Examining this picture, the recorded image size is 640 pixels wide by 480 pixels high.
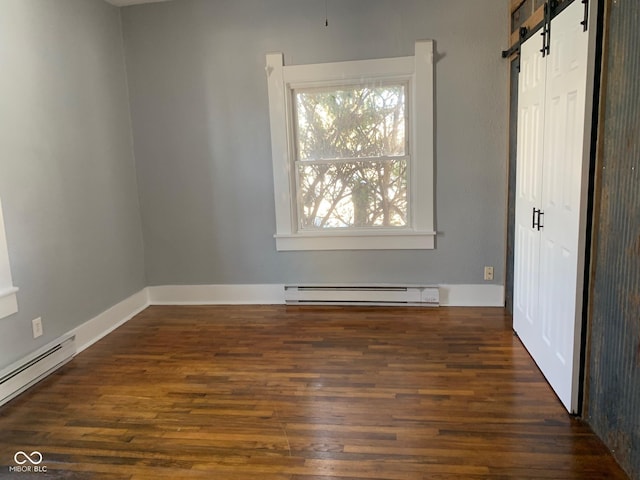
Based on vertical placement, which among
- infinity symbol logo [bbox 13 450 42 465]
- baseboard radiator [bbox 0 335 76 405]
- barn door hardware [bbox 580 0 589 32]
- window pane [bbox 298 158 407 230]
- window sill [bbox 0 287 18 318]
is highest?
barn door hardware [bbox 580 0 589 32]

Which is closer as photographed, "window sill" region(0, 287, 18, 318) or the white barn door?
the white barn door

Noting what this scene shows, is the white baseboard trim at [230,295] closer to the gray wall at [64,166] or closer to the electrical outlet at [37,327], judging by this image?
the gray wall at [64,166]

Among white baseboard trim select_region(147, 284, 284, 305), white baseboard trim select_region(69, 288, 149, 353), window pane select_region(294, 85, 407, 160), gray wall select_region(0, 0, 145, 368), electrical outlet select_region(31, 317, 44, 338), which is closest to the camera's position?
gray wall select_region(0, 0, 145, 368)

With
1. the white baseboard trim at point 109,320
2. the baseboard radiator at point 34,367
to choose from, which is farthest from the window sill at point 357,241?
the baseboard radiator at point 34,367

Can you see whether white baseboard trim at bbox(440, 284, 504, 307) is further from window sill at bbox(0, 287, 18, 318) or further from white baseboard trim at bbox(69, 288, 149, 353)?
window sill at bbox(0, 287, 18, 318)

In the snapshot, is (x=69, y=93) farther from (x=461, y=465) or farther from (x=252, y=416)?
(x=461, y=465)

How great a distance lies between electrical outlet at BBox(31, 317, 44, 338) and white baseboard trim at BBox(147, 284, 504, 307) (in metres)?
1.38

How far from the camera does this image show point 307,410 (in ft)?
7.82

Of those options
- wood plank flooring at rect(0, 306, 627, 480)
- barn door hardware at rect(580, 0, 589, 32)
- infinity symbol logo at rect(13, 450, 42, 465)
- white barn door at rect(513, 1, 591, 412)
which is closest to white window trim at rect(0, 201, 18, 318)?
wood plank flooring at rect(0, 306, 627, 480)

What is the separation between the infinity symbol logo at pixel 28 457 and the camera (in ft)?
6.74

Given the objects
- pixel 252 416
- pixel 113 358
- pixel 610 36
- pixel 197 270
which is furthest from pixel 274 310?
pixel 610 36

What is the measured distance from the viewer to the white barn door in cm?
210

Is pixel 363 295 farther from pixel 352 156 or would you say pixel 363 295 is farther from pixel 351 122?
pixel 351 122

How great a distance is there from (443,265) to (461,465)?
7.17ft
